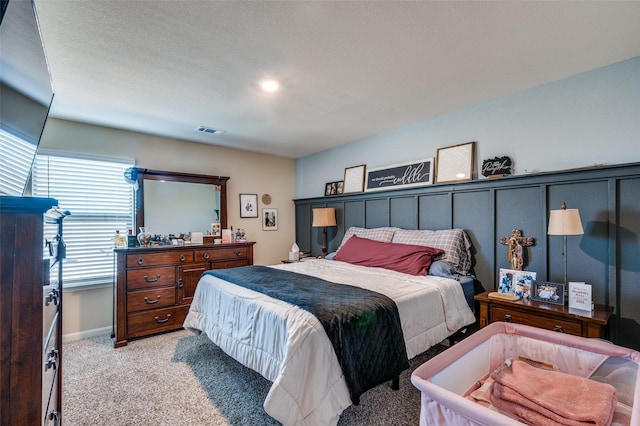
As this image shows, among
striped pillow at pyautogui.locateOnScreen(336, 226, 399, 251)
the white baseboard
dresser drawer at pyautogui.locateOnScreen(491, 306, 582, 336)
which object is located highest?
striped pillow at pyautogui.locateOnScreen(336, 226, 399, 251)

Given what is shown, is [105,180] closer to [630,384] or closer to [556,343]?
[556,343]

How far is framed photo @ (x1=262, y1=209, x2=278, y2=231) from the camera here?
4953 mm

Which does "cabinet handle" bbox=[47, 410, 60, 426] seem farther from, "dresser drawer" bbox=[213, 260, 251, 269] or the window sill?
"dresser drawer" bbox=[213, 260, 251, 269]

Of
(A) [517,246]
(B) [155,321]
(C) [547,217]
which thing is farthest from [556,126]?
(B) [155,321]

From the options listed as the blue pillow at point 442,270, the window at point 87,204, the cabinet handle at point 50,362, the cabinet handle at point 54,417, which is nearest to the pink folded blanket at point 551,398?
the blue pillow at point 442,270

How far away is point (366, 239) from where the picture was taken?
Result: 142 inches

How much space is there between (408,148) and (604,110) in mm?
1783

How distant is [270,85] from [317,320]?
1960 mm

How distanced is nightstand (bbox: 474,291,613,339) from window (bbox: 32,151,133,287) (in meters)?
4.08

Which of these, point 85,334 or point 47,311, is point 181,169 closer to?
point 85,334

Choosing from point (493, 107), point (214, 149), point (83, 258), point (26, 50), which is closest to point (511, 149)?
point (493, 107)

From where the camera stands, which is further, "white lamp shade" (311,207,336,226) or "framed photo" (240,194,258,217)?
"framed photo" (240,194,258,217)

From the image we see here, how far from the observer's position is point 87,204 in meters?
3.41

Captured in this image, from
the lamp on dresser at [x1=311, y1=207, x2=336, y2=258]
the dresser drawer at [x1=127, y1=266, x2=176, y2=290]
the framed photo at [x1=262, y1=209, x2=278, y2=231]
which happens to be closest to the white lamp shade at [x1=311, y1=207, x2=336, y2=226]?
the lamp on dresser at [x1=311, y1=207, x2=336, y2=258]
